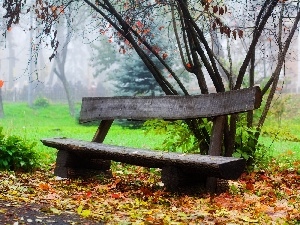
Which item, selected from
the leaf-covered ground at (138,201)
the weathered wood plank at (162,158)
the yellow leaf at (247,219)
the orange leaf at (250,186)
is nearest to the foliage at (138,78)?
the leaf-covered ground at (138,201)

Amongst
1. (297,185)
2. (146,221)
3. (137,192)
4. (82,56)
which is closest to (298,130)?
(297,185)

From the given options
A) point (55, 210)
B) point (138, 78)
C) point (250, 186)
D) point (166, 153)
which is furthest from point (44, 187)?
point (138, 78)

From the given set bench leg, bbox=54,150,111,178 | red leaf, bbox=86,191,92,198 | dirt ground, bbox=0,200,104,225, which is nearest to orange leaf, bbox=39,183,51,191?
red leaf, bbox=86,191,92,198

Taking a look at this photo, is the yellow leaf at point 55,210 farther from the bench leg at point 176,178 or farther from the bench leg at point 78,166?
the bench leg at point 78,166

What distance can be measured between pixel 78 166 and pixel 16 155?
1.03 m

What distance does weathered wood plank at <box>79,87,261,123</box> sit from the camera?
4.66m

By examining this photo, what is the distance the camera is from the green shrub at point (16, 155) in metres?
6.13

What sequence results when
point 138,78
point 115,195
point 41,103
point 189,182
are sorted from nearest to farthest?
point 115,195 < point 189,182 < point 138,78 < point 41,103

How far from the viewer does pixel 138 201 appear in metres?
4.28

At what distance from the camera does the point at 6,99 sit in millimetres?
36406

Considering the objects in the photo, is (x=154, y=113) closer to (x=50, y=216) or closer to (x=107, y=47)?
(x=50, y=216)

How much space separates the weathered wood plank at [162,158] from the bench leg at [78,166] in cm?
12

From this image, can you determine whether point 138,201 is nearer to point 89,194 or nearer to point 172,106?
Result: point 89,194

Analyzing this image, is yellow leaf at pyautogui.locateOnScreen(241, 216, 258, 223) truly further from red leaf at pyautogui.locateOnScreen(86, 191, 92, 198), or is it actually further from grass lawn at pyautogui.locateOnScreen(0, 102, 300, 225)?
red leaf at pyautogui.locateOnScreen(86, 191, 92, 198)
